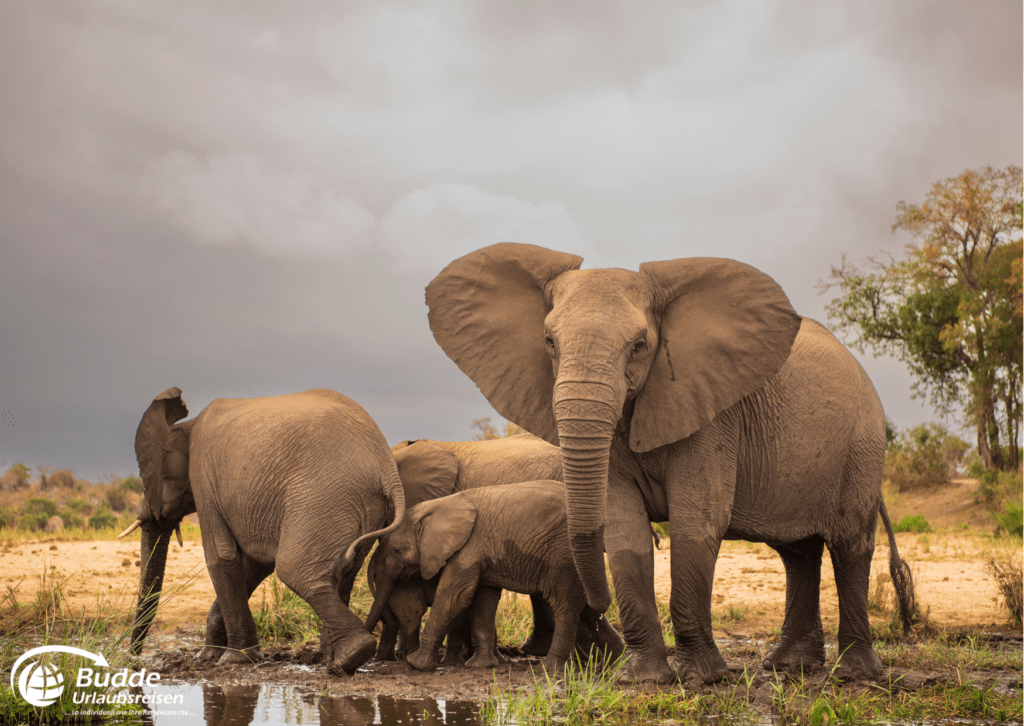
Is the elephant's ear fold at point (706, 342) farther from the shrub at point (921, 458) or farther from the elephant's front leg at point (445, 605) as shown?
the shrub at point (921, 458)

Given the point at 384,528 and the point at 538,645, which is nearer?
the point at 384,528

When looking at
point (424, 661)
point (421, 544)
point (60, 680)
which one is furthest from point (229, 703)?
point (421, 544)

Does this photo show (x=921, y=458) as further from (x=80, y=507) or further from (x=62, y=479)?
(x=62, y=479)

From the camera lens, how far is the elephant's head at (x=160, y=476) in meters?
8.12

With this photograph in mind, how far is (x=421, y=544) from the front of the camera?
7375 millimetres

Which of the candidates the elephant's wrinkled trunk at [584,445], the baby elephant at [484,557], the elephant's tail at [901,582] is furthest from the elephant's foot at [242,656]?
the elephant's tail at [901,582]

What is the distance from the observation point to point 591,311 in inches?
229

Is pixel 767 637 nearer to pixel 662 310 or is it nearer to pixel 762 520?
pixel 762 520

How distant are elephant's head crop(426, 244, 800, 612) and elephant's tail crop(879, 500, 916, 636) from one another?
2993 mm

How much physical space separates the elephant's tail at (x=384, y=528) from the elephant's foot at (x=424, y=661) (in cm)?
78

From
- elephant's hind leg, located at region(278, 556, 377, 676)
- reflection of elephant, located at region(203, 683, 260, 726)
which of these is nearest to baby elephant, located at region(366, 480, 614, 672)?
elephant's hind leg, located at region(278, 556, 377, 676)

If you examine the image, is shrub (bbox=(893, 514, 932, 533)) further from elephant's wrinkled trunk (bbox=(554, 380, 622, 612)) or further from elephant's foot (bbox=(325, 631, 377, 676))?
elephant's wrinkled trunk (bbox=(554, 380, 622, 612))

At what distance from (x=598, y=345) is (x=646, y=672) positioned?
2.25 meters

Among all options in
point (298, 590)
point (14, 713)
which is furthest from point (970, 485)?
point (14, 713)
